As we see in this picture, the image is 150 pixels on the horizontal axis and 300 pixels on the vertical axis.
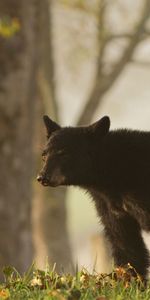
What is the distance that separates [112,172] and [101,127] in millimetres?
457

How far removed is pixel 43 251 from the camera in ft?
84.1

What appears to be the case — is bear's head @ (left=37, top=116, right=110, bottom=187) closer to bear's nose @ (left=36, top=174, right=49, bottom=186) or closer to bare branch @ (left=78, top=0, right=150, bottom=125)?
bear's nose @ (left=36, top=174, right=49, bottom=186)

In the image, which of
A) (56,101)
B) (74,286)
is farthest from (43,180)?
(56,101)

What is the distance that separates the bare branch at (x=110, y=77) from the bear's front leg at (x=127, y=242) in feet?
56.5

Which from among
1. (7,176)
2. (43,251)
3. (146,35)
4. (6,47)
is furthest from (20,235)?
(146,35)

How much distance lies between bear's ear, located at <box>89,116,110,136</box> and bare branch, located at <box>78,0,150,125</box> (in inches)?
679

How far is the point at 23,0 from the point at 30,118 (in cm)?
224

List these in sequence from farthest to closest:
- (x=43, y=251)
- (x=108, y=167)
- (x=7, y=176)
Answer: (x=43, y=251)
(x=7, y=176)
(x=108, y=167)

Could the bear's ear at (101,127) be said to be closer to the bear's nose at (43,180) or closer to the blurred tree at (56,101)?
the bear's nose at (43,180)

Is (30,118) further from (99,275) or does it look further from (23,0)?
(99,275)

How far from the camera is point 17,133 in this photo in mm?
15359

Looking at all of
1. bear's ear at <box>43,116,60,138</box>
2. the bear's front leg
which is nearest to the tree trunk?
bear's ear at <box>43,116,60,138</box>

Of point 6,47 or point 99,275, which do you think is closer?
point 99,275

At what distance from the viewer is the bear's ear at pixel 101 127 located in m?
7.83
